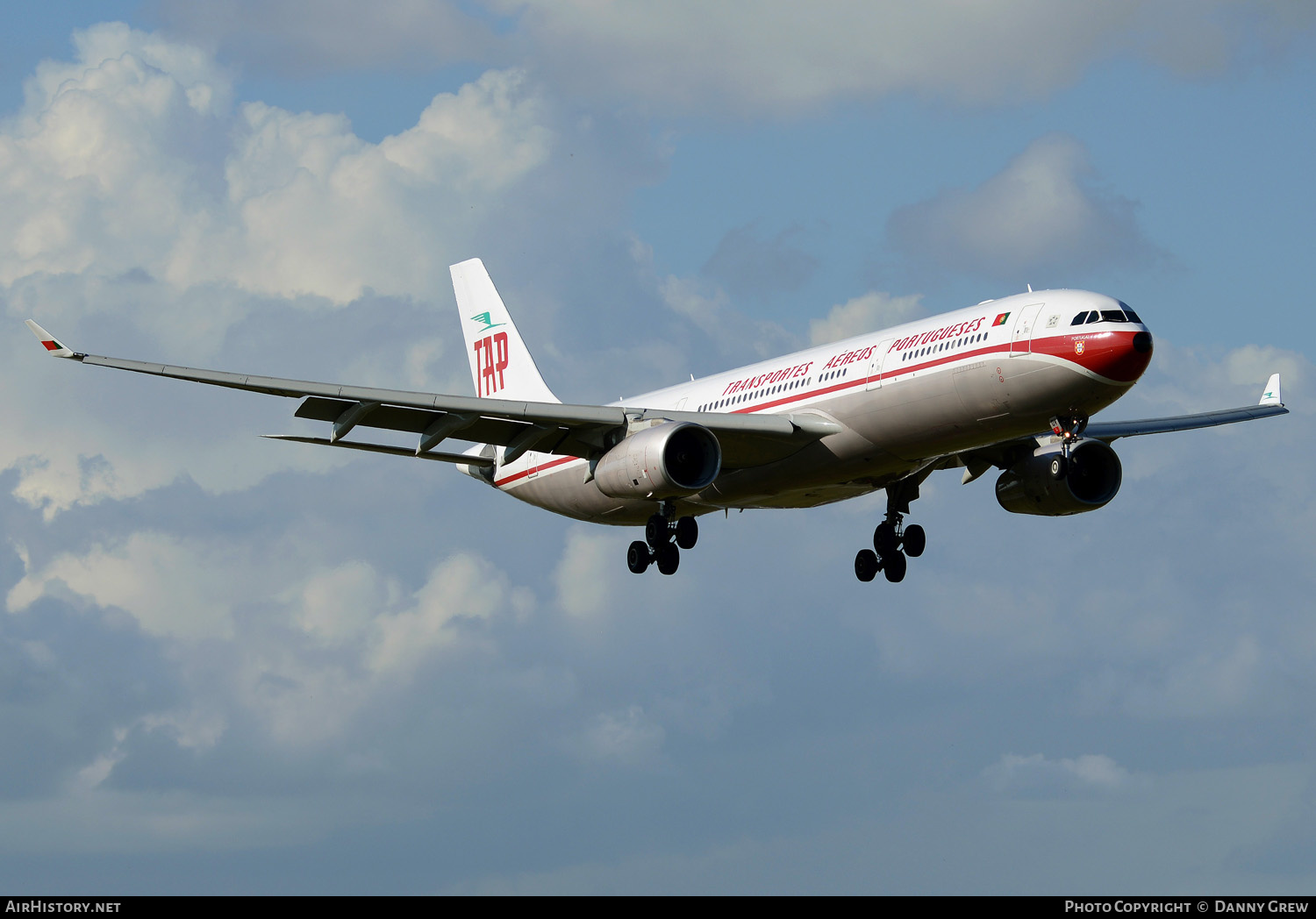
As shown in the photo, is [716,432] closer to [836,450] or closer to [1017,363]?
[836,450]

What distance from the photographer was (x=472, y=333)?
5644 centimetres

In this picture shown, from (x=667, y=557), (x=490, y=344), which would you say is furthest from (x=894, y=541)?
(x=490, y=344)

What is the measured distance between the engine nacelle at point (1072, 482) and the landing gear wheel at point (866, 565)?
4552 mm

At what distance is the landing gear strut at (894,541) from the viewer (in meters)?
45.8

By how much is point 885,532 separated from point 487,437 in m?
11.4

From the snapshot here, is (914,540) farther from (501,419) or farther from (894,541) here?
(501,419)

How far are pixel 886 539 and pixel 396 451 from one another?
1369cm

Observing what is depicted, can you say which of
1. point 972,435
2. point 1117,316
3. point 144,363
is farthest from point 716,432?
point 144,363

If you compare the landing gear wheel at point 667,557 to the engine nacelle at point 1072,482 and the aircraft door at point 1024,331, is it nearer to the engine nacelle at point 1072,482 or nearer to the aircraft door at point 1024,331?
the engine nacelle at point 1072,482

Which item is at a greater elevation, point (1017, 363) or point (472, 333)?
point (472, 333)

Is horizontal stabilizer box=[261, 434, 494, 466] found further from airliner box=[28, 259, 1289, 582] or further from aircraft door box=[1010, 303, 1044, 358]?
aircraft door box=[1010, 303, 1044, 358]

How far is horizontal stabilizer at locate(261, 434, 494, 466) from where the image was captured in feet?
135

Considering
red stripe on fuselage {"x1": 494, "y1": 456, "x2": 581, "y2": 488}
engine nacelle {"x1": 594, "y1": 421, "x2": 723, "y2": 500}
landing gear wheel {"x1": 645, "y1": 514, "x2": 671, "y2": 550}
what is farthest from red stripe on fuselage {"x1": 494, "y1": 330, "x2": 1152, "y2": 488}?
red stripe on fuselage {"x1": 494, "y1": 456, "x2": 581, "y2": 488}

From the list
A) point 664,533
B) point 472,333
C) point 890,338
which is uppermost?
point 472,333
